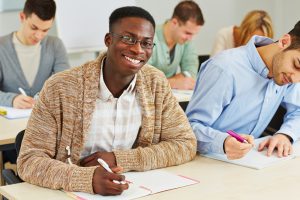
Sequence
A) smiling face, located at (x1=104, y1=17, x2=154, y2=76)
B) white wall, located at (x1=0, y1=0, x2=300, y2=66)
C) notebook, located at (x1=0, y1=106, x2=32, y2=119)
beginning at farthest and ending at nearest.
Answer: white wall, located at (x1=0, y1=0, x2=300, y2=66) → notebook, located at (x1=0, y1=106, x2=32, y2=119) → smiling face, located at (x1=104, y1=17, x2=154, y2=76)

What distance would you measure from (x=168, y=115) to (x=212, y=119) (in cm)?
26

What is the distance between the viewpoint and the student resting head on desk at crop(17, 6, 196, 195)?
1624 millimetres

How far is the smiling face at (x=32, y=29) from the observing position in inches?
130

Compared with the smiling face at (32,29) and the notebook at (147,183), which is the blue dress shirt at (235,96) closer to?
the notebook at (147,183)

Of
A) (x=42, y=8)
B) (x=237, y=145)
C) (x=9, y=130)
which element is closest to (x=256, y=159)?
(x=237, y=145)

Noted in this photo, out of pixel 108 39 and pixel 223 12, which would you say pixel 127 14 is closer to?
pixel 108 39

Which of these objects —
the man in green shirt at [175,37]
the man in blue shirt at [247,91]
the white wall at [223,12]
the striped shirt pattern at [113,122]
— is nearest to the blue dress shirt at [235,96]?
the man in blue shirt at [247,91]

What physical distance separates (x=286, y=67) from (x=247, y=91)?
21 cm

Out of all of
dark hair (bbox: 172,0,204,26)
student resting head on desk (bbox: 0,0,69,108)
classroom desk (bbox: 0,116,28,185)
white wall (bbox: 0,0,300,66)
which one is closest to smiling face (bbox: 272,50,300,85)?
classroom desk (bbox: 0,116,28,185)

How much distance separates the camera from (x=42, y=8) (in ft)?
10.8

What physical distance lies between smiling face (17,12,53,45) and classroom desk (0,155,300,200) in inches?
69.9

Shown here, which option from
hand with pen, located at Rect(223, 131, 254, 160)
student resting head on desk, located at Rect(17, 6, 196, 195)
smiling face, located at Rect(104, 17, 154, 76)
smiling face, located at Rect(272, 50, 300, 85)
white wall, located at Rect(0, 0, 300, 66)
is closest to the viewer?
student resting head on desk, located at Rect(17, 6, 196, 195)

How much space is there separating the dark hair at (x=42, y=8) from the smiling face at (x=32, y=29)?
0.03 m

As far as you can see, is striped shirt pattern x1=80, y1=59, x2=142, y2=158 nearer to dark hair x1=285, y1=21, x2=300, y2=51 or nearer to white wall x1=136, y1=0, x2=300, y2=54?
dark hair x1=285, y1=21, x2=300, y2=51
